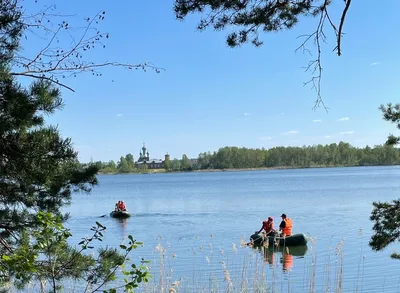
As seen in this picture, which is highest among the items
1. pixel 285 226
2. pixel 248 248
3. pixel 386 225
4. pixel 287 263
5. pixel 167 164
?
pixel 167 164

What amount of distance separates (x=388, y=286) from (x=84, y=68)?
10.5m

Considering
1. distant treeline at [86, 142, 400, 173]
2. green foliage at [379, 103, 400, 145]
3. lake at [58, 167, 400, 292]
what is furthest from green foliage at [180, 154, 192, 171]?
green foliage at [379, 103, 400, 145]

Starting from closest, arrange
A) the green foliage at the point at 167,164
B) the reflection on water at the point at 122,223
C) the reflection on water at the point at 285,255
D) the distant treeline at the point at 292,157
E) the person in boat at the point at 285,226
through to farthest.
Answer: the reflection on water at the point at 285,255 < the person in boat at the point at 285,226 < the reflection on water at the point at 122,223 < the distant treeline at the point at 292,157 < the green foliage at the point at 167,164

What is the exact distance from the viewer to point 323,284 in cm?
1199

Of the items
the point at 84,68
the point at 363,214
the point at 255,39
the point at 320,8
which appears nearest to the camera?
the point at 84,68

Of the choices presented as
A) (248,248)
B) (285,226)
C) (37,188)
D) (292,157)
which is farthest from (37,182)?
(292,157)

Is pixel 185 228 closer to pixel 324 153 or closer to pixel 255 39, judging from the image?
pixel 255 39

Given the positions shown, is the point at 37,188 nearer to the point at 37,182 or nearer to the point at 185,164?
the point at 37,182

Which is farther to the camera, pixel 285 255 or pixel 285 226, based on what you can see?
pixel 285 226

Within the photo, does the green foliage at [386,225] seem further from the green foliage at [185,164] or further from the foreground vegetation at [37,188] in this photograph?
the green foliage at [185,164]

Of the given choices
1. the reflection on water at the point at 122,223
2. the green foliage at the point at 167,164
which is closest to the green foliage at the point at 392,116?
the reflection on water at the point at 122,223

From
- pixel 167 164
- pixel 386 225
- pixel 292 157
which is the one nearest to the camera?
pixel 386 225

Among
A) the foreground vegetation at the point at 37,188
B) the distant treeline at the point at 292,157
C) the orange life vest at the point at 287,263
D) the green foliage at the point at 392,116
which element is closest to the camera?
the foreground vegetation at the point at 37,188

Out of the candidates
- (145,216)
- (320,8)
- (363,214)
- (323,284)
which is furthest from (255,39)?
(145,216)
